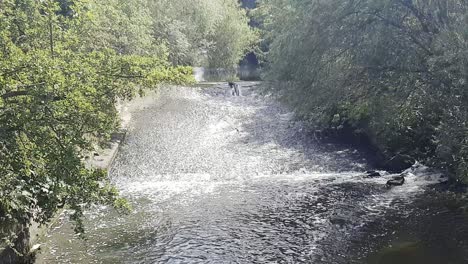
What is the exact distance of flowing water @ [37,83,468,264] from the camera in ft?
34.6

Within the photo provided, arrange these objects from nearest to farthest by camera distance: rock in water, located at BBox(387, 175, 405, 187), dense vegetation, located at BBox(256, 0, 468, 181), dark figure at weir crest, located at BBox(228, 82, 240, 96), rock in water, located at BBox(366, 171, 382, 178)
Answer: dense vegetation, located at BBox(256, 0, 468, 181), rock in water, located at BBox(387, 175, 405, 187), rock in water, located at BBox(366, 171, 382, 178), dark figure at weir crest, located at BBox(228, 82, 240, 96)

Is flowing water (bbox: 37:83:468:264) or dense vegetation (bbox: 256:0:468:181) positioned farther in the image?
flowing water (bbox: 37:83:468:264)

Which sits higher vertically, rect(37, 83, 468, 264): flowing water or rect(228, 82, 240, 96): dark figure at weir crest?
rect(228, 82, 240, 96): dark figure at weir crest

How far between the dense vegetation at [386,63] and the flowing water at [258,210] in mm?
1912

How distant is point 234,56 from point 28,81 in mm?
41572

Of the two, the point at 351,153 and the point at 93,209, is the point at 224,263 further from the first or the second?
the point at 351,153

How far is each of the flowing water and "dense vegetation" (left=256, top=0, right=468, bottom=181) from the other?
191 centimetres

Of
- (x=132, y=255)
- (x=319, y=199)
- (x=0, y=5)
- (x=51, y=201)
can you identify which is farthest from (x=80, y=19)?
(x=319, y=199)

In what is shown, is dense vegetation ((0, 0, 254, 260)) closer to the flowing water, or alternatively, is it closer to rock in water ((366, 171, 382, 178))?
the flowing water

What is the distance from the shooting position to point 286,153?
1934 cm

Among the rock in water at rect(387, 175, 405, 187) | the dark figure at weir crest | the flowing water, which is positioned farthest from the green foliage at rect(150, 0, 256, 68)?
the rock in water at rect(387, 175, 405, 187)

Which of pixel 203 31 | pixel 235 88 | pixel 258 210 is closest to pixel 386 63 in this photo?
pixel 258 210

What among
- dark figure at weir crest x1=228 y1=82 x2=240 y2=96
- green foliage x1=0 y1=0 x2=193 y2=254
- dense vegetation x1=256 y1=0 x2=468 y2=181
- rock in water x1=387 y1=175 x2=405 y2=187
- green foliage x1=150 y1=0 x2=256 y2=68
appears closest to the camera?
green foliage x1=0 y1=0 x2=193 y2=254

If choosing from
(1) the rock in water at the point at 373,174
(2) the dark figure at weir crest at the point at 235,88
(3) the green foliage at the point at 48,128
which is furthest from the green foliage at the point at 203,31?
(3) the green foliage at the point at 48,128
